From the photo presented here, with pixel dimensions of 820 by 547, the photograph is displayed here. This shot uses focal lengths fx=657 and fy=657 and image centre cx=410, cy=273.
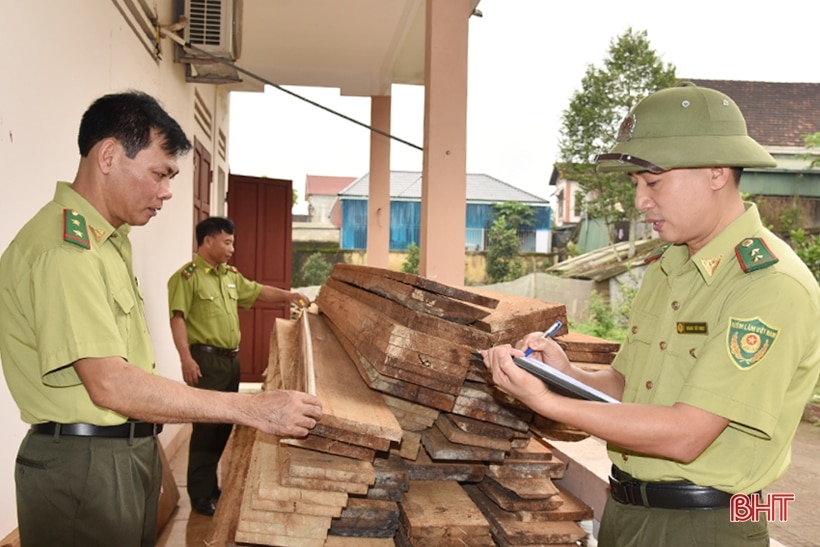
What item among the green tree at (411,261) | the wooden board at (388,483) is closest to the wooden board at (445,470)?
the wooden board at (388,483)

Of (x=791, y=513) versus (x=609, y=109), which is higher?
(x=609, y=109)

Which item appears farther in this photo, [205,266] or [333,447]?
[205,266]

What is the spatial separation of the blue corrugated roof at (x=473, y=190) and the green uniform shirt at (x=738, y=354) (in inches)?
1155

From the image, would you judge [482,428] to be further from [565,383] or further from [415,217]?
[415,217]

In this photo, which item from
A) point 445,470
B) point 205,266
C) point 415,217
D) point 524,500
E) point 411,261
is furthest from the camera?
point 415,217

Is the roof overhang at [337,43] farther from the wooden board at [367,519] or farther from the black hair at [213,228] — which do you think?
the wooden board at [367,519]

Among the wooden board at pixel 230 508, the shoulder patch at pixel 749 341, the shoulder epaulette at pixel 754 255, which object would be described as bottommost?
the wooden board at pixel 230 508

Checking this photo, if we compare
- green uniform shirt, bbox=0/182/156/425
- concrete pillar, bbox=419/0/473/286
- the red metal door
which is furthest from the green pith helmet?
the red metal door

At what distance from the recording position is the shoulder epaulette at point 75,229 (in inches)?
75.8

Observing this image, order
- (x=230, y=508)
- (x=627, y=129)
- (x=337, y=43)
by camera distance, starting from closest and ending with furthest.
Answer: (x=627, y=129) < (x=230, y=508) < (x=337, y=43)

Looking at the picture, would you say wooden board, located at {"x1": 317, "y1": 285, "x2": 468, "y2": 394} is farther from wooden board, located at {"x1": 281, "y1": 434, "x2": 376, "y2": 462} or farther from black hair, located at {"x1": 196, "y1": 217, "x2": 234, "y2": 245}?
black hair, located at {"x1": 196, "y1": 217, "x2": 234, "y2": 245}

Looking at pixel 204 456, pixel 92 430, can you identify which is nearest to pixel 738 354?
pixel 92 430

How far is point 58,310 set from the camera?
6.08 feet

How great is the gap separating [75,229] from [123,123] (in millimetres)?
398
